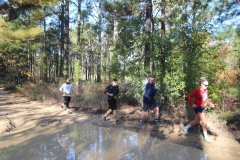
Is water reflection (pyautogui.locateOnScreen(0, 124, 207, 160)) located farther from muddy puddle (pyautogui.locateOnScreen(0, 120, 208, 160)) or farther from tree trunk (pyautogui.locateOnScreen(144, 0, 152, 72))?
tree trunk (pyautogui.locateOnScreen(144, 0, 152, 72))

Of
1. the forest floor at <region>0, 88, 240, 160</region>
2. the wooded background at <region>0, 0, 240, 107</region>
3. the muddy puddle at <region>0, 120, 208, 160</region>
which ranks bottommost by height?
the muddy puddle at <region>0, 120, 208, 160</region>

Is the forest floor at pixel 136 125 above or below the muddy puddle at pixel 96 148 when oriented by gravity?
above

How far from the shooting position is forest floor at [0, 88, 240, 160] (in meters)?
8.09

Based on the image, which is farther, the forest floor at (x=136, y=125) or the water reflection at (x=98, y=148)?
the forest floor at (x=136, y=125)

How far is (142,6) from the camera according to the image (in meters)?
14.2

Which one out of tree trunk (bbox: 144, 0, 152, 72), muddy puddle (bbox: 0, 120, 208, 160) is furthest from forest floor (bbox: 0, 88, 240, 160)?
tree trunk (bbox: 144, 0, 152, 72)

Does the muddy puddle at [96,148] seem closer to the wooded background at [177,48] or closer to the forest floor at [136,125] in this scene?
the forest floor at [136,125]

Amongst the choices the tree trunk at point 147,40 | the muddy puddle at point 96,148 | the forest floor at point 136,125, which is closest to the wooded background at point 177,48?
the tree trunk at point 147,40

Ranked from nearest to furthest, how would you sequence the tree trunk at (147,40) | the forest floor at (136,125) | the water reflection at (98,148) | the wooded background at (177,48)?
the water reflection at (98,148), the forest floor at (136,125), the wooded background at (177,48), the tree trunk at (147,40)

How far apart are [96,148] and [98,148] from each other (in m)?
0.06

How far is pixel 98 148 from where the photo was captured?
815cm

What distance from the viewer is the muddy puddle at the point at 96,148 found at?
7363 mm

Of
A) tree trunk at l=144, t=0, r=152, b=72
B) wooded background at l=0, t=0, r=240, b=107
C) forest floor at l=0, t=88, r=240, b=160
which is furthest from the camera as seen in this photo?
tree trunk at l=144, t=0, r=152, b=72

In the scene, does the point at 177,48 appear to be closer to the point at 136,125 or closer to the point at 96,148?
the point at 136,125
